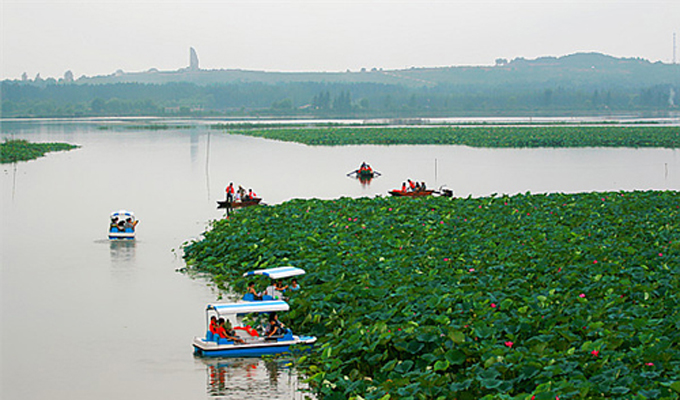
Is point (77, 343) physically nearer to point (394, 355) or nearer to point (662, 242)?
point (394, 355)

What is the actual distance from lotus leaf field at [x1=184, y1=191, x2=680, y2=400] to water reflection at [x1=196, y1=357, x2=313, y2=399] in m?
0.39

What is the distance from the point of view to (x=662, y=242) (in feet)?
68.9

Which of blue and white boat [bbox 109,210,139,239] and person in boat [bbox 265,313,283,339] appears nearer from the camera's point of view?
person in boat [bbox 265,313,283,339]

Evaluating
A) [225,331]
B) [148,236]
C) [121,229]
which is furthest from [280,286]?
[148,236]

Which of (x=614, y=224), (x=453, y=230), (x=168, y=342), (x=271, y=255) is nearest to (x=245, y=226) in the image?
(x=271, y=255)

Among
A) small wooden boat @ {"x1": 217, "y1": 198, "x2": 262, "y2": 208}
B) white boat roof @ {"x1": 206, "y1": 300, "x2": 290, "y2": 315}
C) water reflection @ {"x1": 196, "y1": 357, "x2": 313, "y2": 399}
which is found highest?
small wooden boat @ {"x1": 217, "y1": 198, "x2": 262, "y2": 208}

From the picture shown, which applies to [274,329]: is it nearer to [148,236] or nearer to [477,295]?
Answer: [477,295]

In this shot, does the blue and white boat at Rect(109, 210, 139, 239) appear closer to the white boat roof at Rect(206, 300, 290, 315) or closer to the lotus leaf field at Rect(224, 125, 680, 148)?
the white boat roof at Rect(206, 300, 290, 315)

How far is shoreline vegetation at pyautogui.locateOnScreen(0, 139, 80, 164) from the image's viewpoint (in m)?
65.1

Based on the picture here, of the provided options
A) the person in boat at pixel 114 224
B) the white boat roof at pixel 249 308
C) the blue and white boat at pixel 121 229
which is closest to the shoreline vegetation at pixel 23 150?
the person in boat at pixel 114 224

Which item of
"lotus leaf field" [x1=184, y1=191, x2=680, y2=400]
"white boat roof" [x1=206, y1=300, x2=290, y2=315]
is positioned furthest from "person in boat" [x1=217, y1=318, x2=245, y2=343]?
"lotus leaf field" [x1=184, y1=191, x2=680, y2=400]

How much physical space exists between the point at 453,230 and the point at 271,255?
578cm

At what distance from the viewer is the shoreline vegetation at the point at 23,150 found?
2564 inches

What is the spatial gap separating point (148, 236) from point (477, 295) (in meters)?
16.9
